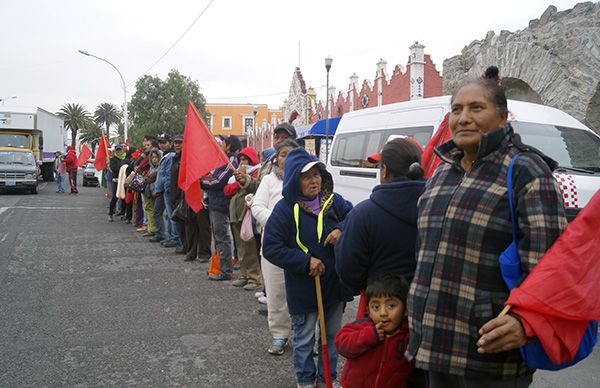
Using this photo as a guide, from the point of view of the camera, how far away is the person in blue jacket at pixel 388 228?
259 cm

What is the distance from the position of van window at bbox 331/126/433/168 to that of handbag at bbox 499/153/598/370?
5.86m

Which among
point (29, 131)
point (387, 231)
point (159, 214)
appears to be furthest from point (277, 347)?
point (29, 131)

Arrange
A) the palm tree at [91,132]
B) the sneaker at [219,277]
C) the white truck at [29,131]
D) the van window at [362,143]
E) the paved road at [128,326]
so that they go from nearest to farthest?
the paved road at [128,326], the sneaker at [219,277], the van window at [362,143], the white truck at [29,131], the palm tree at [91,132]

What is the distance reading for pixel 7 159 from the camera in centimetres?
2155

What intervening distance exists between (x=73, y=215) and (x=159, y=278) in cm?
864

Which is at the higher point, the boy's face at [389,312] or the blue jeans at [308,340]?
the boy's face at [389,312]

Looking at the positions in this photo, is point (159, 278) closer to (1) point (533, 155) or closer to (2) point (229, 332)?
(2) point (229, 332)

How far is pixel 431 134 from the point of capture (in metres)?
7.49

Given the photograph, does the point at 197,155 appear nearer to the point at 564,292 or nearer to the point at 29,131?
the point at 564,292

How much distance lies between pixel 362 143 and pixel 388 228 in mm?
7212

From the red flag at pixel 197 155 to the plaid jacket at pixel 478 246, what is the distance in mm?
4652

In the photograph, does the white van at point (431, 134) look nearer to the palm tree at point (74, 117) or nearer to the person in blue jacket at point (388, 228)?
the person in blue jacket at point (388, 228)

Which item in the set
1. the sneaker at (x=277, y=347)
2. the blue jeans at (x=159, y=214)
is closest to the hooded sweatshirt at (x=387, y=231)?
the sneaker at (x=277, y=347)

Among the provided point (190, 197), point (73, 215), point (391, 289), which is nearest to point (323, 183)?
point (391, 289)
